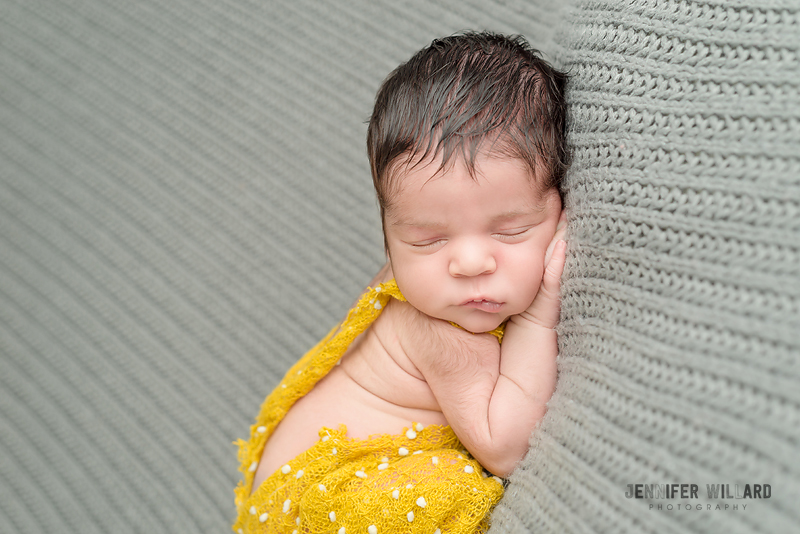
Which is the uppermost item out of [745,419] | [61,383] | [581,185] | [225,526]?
[581,185]

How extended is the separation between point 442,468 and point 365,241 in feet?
2.22

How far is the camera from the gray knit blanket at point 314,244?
53 cm

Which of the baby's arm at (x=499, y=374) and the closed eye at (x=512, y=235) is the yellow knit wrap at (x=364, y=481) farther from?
the closed eye at (x=512, y=235)

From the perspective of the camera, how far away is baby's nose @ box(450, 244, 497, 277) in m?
0.73

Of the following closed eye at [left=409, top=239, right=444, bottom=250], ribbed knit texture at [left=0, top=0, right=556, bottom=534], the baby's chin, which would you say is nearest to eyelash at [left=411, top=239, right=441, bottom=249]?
closed eye at [left=409, top=239, right=444, bottom=250]

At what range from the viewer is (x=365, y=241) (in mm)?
1384

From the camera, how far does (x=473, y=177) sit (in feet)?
2.37

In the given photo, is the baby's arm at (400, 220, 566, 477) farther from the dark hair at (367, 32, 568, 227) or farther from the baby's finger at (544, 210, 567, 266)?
the dark hair at (367, 32, 568, 227)

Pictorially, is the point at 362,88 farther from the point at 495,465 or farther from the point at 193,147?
the point at 495,465

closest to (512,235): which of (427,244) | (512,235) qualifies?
(512,235)

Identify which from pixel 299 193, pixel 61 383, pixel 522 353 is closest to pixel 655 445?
pixel 522 353

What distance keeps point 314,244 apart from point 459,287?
2.32ft

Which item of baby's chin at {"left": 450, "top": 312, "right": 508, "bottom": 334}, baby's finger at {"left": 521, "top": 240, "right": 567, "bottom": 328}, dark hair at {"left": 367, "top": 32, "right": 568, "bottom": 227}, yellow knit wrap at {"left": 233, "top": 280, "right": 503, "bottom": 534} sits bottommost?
yellow knit wrap at {"left": 233, "top": 280, "right": 503, "bottom": 534}

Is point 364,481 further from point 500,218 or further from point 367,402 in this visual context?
point 500,218
